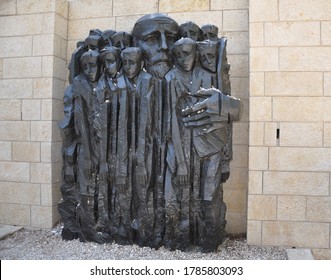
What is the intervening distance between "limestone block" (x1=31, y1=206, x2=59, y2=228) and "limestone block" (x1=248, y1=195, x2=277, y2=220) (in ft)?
7.20

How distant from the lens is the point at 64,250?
3.77 meters

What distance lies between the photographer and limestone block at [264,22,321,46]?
3.88 meters

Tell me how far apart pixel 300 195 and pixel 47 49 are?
10.4 ft

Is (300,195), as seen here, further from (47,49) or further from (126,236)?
(47,49)

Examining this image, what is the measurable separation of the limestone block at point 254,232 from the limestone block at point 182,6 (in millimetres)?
2405

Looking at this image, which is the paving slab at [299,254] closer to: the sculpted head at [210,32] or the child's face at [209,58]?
the child's face at [209,58]

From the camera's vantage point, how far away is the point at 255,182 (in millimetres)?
3930

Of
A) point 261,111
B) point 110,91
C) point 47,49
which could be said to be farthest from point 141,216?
point 47,49

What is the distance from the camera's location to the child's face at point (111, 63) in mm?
3777

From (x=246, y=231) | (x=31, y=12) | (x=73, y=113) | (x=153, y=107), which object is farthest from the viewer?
(x=31, y=12)

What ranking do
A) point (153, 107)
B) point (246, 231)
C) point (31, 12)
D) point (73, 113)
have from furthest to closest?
point (31, 12), point (246, 231), point (73, 113), point (153, 107)

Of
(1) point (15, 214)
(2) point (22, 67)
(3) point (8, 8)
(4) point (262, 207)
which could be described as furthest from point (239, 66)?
(1) point (15, 214)

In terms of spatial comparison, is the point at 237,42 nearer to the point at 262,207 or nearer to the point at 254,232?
the point at 262,207

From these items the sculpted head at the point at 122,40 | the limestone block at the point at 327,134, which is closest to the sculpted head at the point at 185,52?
the sculpted head at the point at 122,40
